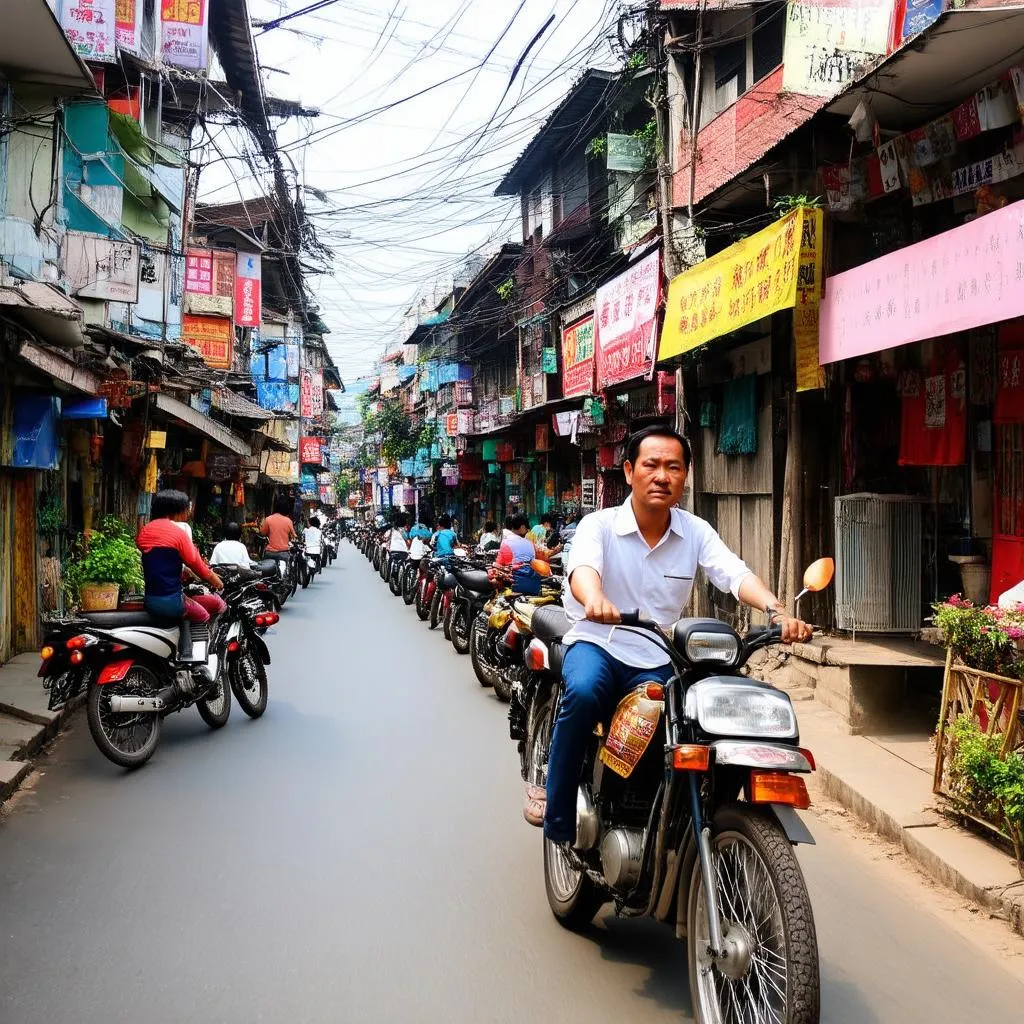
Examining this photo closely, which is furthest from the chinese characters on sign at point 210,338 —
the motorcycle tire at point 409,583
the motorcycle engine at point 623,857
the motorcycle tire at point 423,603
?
the motorcycle engine at point 623,857

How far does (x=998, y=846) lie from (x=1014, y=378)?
3.69 m

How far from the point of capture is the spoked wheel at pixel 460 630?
12.3 meters

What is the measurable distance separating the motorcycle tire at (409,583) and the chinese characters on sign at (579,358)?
544cm

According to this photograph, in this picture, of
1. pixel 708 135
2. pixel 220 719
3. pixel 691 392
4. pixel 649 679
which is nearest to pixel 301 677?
pixel 220 719

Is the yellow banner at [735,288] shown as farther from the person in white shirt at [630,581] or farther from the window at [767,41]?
the person in white shirt at [630,581]

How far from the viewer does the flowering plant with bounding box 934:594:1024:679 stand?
480cm

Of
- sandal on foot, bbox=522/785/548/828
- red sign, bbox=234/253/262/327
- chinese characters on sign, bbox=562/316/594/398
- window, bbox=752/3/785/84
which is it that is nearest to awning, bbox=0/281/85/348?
sandal on foot, bbox=522/785/548/828

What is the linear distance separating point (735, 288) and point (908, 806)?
16.6 ft

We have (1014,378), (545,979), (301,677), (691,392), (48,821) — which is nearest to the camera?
(545,979)

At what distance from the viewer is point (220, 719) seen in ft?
25.0

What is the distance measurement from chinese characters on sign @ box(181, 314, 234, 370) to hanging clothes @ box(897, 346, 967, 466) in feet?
52.7

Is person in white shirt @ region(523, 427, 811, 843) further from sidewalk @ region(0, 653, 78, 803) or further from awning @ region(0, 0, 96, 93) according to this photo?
awning @ region(0, 0, 96, 93)

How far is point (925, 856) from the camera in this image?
4.74 metres

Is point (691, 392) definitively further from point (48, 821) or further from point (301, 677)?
point (48, 821)
